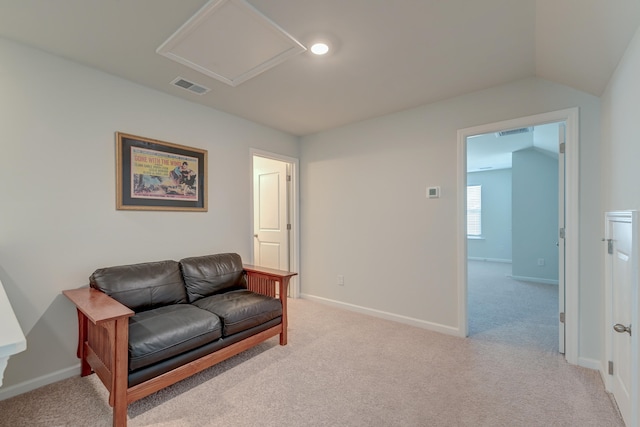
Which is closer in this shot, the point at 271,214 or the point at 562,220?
the point at 562,220

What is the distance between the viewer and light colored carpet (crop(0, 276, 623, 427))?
1703 millimetres

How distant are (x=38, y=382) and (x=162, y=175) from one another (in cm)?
181

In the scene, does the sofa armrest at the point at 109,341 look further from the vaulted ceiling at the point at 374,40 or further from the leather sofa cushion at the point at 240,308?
the vaulted ceiling at the point at 374,40

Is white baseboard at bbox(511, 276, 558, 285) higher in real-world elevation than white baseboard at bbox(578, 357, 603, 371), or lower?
lower

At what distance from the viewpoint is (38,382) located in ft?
6.62

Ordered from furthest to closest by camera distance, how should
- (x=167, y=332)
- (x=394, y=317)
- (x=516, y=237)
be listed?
1. (x=516, y=237)
2. (x=394, y=317)
3. (x=167, y=332)

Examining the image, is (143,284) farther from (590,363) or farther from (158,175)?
(590,363)

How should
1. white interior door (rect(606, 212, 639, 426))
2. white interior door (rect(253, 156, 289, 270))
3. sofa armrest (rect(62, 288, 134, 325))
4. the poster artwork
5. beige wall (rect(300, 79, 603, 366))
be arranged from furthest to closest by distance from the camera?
white interior door (rect(253, 156, 289, 270)) → the poster artwork → beige wall (rect(300, 79, 603, 366)) → sofa armrest (rect(62, 288, 134, 325)) → white interior door (rect(606, 212, 639, 426))

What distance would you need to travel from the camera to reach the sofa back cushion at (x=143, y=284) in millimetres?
2143

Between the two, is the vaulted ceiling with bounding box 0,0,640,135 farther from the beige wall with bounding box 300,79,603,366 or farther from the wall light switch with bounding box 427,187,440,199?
the wall light switch with bounding box 427,187,440,199

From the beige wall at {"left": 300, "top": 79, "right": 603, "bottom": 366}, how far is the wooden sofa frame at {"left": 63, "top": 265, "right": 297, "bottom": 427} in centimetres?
154

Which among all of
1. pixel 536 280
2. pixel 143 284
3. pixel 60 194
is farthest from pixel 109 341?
pixel 536 280

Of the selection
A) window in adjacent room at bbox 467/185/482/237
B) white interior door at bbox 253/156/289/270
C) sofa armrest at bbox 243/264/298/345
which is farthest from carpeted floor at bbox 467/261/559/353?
white interior door at bbox 253/156/289/270

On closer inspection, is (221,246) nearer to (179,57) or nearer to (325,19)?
(179,57)
